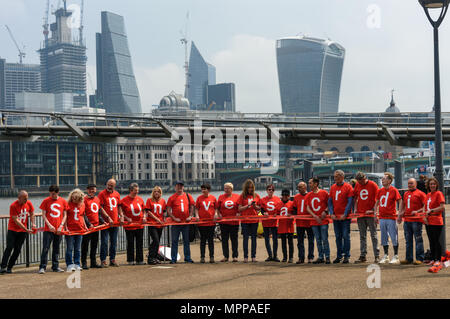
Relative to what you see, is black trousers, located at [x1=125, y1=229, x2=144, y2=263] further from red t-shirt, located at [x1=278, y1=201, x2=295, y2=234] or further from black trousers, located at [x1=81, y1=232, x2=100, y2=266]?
red t-shirt, located at [x1=278, y1=201, x2=295, y2=234]

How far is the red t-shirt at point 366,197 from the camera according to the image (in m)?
13.6

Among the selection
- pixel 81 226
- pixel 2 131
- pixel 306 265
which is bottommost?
pixel 306 265

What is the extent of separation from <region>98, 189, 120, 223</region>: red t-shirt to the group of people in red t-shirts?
0.9 inches

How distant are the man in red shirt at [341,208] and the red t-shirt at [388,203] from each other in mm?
641

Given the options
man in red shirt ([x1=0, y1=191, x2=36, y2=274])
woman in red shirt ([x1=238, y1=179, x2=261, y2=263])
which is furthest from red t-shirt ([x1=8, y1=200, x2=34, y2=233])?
woman in red shirt ([x1=238, y1=179, x2=261, y2=263])

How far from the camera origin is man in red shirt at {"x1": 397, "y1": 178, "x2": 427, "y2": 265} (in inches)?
519

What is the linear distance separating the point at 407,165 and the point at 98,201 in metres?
117

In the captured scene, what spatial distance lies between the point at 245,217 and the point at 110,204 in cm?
298

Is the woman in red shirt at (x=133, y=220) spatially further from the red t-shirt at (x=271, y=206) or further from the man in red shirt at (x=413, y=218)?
the man in red shirt at (x=413, y=218)

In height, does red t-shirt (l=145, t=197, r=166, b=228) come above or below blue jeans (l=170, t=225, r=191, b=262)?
above

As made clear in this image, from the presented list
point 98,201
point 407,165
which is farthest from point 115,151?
point 98,201

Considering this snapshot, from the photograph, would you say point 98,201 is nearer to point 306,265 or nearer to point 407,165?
point 306,265

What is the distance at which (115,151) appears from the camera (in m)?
173
